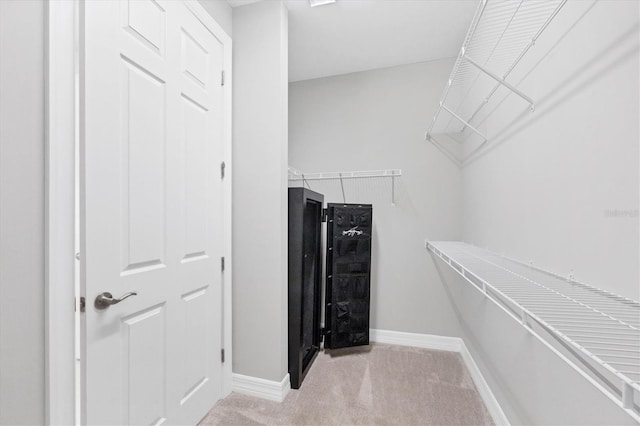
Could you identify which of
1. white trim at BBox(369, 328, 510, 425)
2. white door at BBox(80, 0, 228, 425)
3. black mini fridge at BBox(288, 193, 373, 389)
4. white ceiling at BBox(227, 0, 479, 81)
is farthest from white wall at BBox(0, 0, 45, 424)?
white trim at BBox(369, 328, 510, 425)

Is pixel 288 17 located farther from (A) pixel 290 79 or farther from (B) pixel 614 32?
(B) pixel 614 32

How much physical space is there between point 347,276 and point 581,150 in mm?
1876

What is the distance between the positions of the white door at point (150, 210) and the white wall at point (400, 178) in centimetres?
139

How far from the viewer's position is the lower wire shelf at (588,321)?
41 centimetres

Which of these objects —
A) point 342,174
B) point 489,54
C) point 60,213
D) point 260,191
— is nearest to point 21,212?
point 60,213

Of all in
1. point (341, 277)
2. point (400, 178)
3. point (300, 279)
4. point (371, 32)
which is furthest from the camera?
point (400, 178)

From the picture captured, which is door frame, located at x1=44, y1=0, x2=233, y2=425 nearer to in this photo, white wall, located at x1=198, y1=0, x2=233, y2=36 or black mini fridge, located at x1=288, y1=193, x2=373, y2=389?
white wall, located at x1=198, y1=0, x2=233, y2=36

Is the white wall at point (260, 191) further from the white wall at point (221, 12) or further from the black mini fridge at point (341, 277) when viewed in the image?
the black mini fridge at point (341, 277)

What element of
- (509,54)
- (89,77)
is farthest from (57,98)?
(509,54)

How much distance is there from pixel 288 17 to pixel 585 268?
7.64ft

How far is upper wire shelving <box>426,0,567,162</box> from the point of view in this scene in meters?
1.10

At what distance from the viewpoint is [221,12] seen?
6.12 ft

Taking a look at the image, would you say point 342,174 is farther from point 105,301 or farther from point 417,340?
point 105,301

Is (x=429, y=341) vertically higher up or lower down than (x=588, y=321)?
lower down
